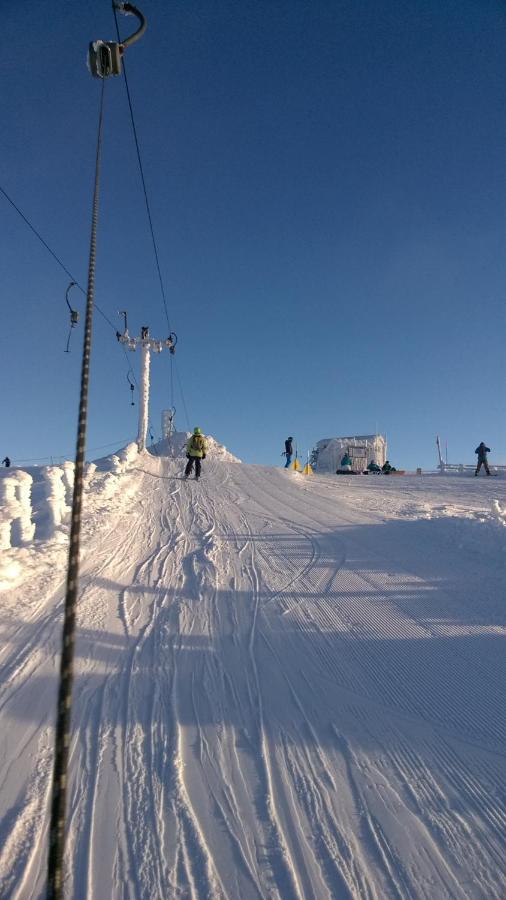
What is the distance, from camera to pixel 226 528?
921 centimetres

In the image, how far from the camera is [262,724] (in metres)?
3.19

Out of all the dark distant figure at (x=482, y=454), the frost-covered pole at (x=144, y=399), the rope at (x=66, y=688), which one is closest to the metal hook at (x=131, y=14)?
the rope at (x=66, y=688)

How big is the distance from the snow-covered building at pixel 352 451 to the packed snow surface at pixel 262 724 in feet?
102

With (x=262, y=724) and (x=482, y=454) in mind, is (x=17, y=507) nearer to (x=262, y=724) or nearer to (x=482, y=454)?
(x=262, y=724)

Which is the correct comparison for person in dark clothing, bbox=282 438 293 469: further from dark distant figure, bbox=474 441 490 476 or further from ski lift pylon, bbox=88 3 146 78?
ski lift pylon, bbox=88 3 146 78

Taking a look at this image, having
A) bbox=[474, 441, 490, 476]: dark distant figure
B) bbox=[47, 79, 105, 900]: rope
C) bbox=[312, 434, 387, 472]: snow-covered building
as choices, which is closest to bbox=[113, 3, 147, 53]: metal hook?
bbox=[47, 79, 105, 900]: rope

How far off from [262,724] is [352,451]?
1420 inches

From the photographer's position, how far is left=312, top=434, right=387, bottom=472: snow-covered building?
124 feet

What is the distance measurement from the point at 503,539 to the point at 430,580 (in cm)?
222

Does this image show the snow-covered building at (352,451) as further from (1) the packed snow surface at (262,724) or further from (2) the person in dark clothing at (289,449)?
(1) the packed snow surface at (262,724)

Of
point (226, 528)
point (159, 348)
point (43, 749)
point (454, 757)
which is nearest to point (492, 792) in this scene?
point (454, 757)

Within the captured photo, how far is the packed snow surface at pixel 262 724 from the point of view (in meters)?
2.21

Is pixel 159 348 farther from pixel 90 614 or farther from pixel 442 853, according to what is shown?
pixel 442 853

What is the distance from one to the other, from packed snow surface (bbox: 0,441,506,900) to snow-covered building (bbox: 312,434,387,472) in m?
31.1
